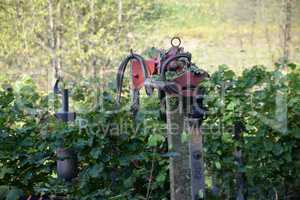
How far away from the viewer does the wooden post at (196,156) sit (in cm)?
272

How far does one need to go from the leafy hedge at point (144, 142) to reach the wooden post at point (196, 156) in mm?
265

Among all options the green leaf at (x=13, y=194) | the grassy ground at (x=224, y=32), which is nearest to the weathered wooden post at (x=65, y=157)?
the green leaf at (x=13, y=194)

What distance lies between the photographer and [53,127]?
3.17 m

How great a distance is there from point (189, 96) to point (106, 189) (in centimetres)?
77

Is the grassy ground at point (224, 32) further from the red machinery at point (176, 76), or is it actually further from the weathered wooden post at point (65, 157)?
the weathered wooden post at point (65, 157)

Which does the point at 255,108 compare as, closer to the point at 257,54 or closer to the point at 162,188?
the point at 162,188

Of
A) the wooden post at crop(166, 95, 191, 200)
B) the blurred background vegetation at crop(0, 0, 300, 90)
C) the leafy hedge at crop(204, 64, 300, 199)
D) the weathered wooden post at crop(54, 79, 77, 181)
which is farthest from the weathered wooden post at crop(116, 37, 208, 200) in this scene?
the blurred background vegetation at crop(0, 0, 300, 90)

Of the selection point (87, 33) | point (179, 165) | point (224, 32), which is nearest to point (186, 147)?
point (179, 165)

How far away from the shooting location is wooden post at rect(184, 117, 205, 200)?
2717mm

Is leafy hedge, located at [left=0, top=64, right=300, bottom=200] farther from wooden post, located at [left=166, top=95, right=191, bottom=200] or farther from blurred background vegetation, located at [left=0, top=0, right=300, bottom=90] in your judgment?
blurred background vegetation, located at [left=0, top=0, right=300, bottom=90]

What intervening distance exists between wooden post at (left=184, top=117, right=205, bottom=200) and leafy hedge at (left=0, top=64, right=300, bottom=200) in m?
0.27

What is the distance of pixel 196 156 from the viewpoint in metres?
2.72

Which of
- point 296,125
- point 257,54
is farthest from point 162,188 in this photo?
point 257,54

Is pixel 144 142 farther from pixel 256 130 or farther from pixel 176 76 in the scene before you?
pixel 256 130
